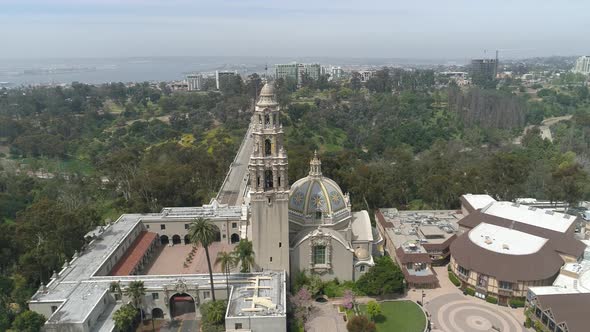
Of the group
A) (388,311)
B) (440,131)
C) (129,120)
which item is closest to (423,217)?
(388,311)

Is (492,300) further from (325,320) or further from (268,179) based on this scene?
(268,179)

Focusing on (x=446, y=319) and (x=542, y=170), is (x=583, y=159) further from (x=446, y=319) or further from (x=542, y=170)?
(x=446, y=319)

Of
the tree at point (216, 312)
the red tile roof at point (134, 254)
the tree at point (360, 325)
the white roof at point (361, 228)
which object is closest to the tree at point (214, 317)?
the tree at point (216, 312)

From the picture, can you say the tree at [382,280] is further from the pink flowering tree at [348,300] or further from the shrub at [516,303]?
the shrub at [516,303]

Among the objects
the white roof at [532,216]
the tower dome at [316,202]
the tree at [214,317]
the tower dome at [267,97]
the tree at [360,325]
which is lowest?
the tree at [360,325]

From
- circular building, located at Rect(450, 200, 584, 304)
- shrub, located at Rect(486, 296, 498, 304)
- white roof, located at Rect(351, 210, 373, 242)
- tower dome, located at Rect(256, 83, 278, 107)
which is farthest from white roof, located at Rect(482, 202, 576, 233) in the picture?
tower dome, located at Rect(256, 83, 278, 107)

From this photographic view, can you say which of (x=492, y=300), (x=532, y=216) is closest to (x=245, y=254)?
(x=492, y=300)
